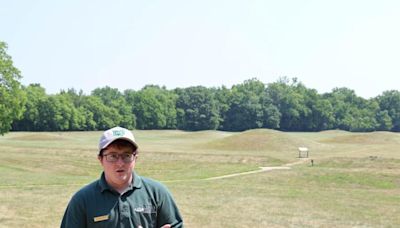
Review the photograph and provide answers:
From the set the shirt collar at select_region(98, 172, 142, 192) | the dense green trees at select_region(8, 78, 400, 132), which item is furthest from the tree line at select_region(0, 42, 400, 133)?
the shirt collar at select_region(98, 172, 142, 192)

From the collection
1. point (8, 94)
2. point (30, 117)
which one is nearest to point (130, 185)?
point (8, 94)

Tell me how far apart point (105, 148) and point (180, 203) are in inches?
594

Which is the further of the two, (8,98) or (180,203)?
(8,98)

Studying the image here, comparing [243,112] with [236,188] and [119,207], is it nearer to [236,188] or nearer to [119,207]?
[236,188]

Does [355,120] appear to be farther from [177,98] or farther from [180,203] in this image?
[180,203]

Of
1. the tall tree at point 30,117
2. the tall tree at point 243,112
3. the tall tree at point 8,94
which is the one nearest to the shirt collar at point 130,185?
the tall tree at point 8,94

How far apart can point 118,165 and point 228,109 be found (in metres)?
140

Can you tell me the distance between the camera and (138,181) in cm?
393

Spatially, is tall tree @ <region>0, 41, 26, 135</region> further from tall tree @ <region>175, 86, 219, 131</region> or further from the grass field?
tall tree @ <region>175, 86, 219, 131</region>

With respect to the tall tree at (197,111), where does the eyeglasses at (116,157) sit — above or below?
below

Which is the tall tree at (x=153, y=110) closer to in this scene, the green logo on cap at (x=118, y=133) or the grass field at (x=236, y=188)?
the grass field at (x=236, y=188)

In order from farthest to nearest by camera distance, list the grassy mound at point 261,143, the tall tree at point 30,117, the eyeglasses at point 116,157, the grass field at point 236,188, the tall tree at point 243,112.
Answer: the tall tree at point 243,112, the tall tree at point 30,117, the grassy mound at point 261,143, the grass field at point 236,188, the eyeglasses at point 116,157

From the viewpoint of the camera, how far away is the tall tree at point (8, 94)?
37.7 meters

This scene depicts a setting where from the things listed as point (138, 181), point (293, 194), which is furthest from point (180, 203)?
point (138, 181)
